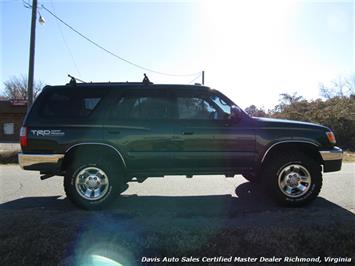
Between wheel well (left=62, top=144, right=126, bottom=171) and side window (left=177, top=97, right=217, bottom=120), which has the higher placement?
side window (left=177, top=97, right=217, bottom=120)

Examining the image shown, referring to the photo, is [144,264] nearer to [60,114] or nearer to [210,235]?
[210,235]

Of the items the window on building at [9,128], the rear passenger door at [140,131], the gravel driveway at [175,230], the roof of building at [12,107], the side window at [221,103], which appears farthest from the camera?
the window on building at [9,128]

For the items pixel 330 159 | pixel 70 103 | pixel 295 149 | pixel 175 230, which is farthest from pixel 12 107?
pixel 330 159

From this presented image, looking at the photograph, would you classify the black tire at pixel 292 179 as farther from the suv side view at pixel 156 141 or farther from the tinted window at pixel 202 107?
the tinted window at pixel 202 107

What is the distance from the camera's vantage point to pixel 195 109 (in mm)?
5281

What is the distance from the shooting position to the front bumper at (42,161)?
4.98 metres

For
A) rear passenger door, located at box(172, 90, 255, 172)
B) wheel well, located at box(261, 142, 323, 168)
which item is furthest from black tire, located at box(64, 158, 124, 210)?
wheel well, located at box(261, 142, 323, 168)

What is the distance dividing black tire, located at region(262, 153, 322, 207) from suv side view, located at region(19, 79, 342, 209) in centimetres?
2

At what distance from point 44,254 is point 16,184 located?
15.1 feet

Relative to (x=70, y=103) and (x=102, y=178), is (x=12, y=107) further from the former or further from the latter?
(x=102, y=178)

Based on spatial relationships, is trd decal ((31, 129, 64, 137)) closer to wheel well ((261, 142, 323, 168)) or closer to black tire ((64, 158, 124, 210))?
black tire ((64, 158, 124, 210))

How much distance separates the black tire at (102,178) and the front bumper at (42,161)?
0.70 feet

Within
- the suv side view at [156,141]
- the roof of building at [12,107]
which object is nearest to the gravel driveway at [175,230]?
the suv side view at [156,141]

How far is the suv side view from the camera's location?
500 centimetres
